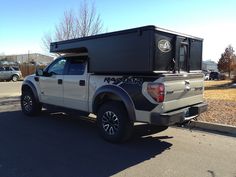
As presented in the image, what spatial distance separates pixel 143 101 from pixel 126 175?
5.32 ft

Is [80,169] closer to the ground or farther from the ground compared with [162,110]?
closer to the ground

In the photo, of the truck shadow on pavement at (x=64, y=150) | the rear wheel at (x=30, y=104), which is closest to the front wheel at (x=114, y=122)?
the truck shadow on pavement at (x=64, y=150)

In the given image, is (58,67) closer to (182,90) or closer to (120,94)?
(120,94)

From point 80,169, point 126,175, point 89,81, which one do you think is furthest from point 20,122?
point 126,175

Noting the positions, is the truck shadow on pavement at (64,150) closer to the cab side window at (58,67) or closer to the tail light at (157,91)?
the tail light at (157,91)

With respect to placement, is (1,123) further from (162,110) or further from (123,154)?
(162,110)

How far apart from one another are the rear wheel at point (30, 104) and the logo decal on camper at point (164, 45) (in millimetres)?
4633

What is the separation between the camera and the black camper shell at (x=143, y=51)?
19.2 ft

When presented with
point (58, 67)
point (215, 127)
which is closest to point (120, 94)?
point (58, 67)

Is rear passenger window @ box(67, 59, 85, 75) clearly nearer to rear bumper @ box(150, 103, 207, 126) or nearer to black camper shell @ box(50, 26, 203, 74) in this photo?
black camper shell @ box(50, 26, 203, 74)

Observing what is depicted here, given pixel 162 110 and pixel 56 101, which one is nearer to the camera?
pixel 162 110

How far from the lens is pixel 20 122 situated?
847cm

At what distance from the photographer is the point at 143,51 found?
5910 millimetres

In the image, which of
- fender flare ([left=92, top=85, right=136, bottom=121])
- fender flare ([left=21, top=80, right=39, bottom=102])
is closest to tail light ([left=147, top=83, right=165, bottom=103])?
fender flare ([left=92, top=85, right=136, bottom=121])
